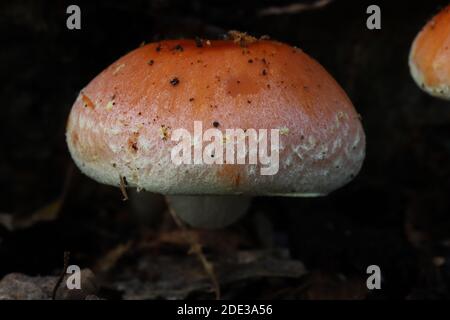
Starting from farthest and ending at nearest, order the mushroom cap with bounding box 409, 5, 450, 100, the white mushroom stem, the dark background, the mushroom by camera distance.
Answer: the dark background
the white mushroom stem
the mushroom cap with bounding box 409, 5, 450, 100
the mushroom

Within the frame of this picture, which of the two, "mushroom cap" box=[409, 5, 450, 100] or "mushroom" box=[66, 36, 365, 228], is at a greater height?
"mushroom cap" box=[409, 5, 450, 100]

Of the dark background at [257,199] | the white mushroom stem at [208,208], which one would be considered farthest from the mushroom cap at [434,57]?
the white mushroom stem at [208,208]

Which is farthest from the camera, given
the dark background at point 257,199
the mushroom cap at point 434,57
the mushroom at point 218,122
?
the dark background at point 257,199

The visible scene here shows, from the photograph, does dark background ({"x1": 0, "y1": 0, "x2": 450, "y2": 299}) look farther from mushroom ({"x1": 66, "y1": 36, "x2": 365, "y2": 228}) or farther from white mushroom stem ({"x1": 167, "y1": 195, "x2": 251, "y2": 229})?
mushroom ({"x1": 66, "y1": 36, "x2": 365, "y2": 228})

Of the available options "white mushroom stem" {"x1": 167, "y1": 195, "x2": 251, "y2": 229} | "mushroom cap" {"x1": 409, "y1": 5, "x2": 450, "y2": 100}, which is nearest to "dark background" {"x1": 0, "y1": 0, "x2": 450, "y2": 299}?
"white mushroom stem" {"x1": 167, "y1": 195, "x2": 251, "y2": 229}

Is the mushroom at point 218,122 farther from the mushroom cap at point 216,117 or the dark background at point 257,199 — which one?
the dark background at point 257,199
